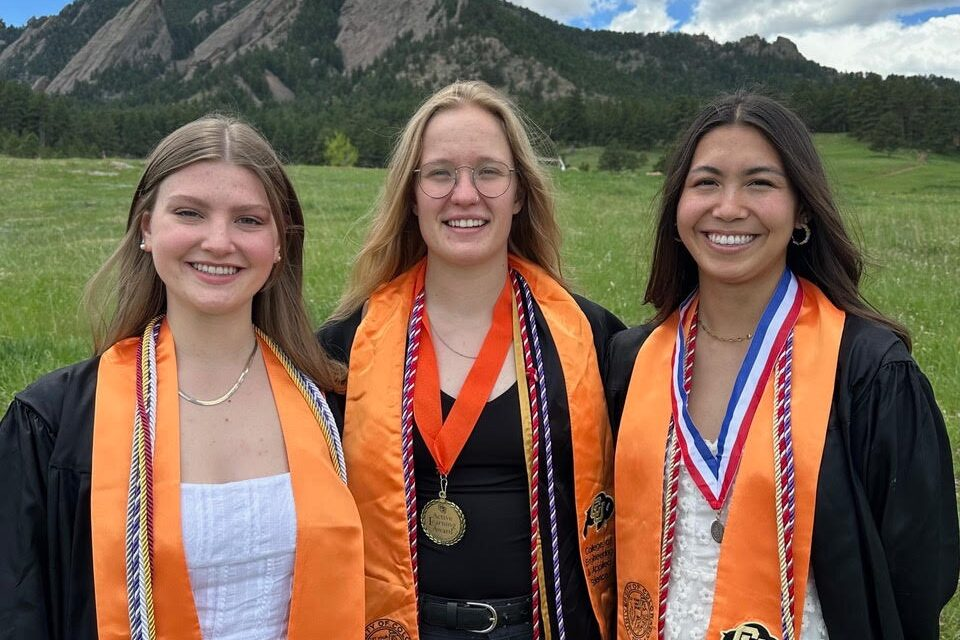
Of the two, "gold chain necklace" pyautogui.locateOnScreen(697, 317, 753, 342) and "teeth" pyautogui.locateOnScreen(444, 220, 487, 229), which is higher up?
"teeth" pyautogui.locateOnScreen(444, 220, 487, 229)

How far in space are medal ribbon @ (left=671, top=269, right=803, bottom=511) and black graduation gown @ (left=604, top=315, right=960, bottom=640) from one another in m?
0.28

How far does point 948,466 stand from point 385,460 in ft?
6.25

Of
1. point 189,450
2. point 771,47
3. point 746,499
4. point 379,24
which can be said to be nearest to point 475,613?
point 746,499

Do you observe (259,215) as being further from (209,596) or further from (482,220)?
(209,596)

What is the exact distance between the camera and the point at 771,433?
107 inches

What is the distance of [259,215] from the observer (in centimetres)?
275

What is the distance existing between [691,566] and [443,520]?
0.90 metres

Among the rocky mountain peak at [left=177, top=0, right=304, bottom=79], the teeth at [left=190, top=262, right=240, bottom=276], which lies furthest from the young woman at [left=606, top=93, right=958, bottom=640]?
the rocky mountain peak at [left=177, top=0, right=304, bottom=79]

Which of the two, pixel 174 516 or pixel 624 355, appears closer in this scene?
pixel 174 516

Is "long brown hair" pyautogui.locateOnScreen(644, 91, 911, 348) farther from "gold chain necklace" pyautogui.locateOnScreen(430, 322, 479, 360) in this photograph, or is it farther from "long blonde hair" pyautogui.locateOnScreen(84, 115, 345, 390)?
"long blonde hair" pyautogui.locateOnScreen(84, 115, 345, 390)

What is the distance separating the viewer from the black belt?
9.66 ft

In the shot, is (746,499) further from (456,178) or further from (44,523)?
(44,523)

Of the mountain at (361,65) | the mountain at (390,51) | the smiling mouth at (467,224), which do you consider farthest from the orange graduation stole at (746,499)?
the mountain at (390,51)

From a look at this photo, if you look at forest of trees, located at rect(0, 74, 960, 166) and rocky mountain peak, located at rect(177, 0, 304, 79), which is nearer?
forest of trees, located at rect(0, 74, 960, 166)
